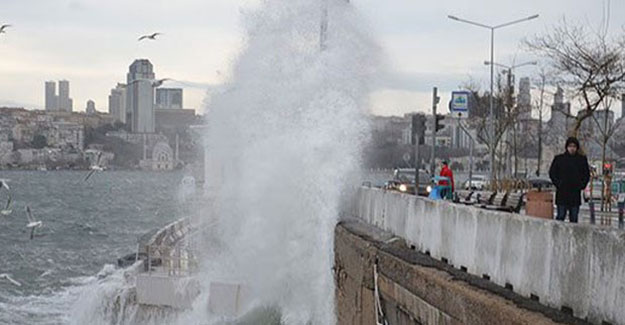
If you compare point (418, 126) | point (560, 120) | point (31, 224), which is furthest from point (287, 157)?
point (560, 120)

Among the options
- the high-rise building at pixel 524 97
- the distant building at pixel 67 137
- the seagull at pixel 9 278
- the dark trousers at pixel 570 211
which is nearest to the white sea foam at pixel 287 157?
the dark trousers at pixel 570 211

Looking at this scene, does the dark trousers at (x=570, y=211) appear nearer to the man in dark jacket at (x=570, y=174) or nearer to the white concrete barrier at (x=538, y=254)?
the man in dark jacket at (x=570, y=174)

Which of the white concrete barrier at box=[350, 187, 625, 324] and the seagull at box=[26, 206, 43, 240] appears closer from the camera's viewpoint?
the white concrete barrier at box=[350, 187, 625, 324]

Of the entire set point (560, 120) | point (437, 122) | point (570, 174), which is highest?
point (560, 120)

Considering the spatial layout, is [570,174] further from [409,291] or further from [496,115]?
[496,115]

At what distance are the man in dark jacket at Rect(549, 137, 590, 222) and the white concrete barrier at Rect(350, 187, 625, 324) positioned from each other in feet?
5.97

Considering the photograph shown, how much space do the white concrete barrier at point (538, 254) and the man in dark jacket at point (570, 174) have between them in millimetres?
1820

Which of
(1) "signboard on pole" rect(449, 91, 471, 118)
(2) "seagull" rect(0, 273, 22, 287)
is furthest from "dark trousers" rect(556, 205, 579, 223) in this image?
(2) "seagull" rect(0, 273, 22, 287)

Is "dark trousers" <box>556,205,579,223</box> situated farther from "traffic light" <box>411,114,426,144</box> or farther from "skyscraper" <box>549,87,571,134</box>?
"skyscraper" <box>549,87,571,134</box>

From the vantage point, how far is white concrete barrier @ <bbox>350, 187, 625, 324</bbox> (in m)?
7.65

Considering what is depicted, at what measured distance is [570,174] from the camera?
45.1 ft

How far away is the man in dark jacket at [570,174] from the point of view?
13586 mm

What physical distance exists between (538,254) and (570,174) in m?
4.97

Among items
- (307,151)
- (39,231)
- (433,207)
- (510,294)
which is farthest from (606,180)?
(39,231)
